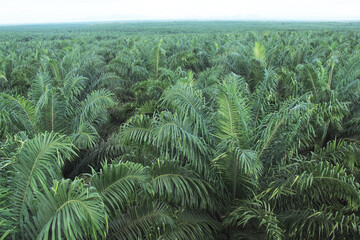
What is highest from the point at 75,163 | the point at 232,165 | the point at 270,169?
the point at 232,165

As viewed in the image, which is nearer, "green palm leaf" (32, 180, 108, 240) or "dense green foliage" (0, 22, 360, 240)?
"green palm leaf" (32, 180, 108, 240)

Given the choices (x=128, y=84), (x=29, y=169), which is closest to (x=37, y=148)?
(x=29, y=169)

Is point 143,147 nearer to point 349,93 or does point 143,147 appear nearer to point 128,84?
point 349,93

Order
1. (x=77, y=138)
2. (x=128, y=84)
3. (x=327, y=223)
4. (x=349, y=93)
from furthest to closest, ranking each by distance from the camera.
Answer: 1. (x=128, y=84)
2. (x=349, y=93)
3. (x=77, y=138)
4. (x=327, y=223)

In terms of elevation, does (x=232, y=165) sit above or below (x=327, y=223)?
above

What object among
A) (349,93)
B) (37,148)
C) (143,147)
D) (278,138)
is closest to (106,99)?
(143,147)

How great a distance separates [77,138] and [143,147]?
4.15ft

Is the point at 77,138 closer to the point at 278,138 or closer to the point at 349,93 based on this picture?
the point at 278,138

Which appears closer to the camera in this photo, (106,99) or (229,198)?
(229,198)

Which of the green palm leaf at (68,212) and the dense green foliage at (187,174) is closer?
the green palm leaf at (68,212)

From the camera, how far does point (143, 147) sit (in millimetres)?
3715

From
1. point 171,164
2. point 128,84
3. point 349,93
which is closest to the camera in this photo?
point 171,164

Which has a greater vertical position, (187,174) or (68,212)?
(68,212)

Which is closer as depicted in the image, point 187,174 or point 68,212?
point 68,212
